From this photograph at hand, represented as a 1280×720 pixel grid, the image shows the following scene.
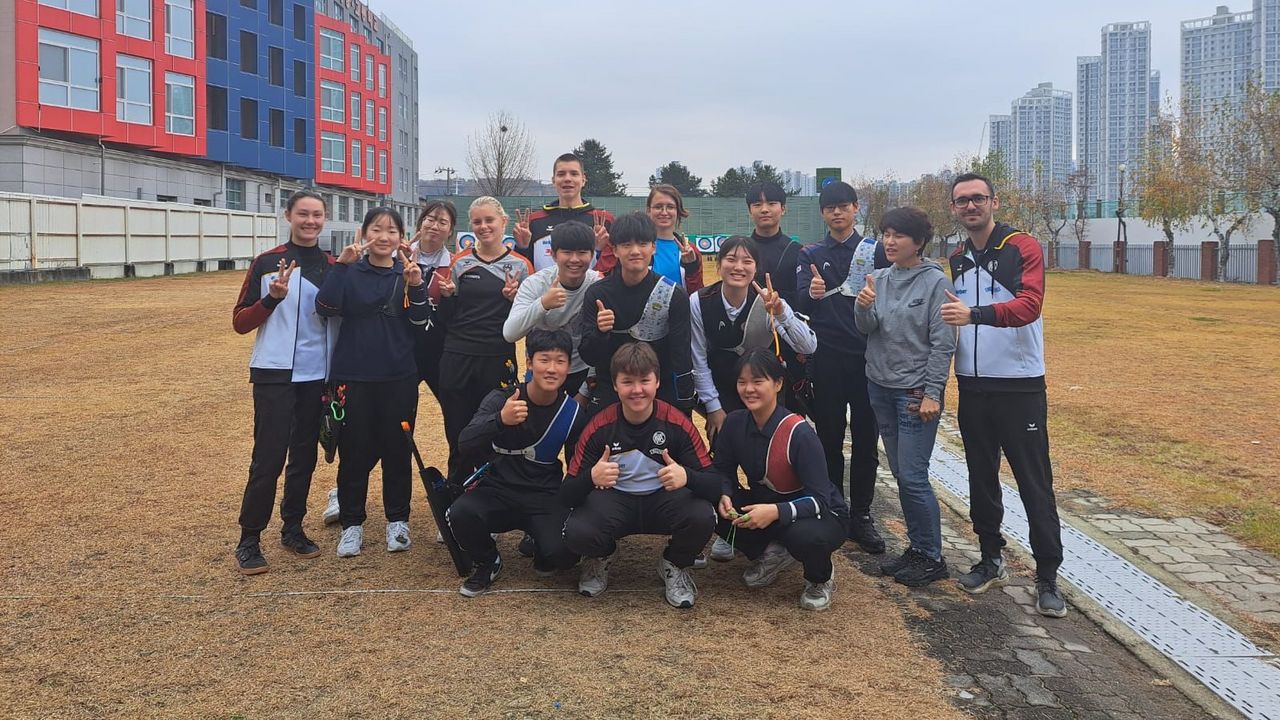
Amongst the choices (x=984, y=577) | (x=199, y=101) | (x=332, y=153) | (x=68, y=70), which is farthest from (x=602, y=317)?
(x=332, y=153)

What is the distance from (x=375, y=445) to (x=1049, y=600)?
3.53 metres

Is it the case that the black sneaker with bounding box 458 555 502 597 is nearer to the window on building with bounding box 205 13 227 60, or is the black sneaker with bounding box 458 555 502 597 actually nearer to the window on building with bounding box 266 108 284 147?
the window on building with bounding box 205 13 227 60

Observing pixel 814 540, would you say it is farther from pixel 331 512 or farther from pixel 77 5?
pixel 77 5

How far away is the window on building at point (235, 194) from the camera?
1694 inches

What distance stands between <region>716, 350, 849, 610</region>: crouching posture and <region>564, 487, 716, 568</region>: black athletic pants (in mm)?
143

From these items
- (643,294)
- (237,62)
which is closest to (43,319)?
(643,294)

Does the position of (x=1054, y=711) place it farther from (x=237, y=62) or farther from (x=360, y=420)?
(x=237, y=62)

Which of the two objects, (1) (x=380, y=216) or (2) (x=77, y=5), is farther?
(2) (x=77, y=5)

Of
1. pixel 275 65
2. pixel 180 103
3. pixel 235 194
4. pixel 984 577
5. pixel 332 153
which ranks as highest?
pixel 275 65

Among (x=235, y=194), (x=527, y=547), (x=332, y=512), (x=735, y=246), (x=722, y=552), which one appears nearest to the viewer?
(x=735, y=246)

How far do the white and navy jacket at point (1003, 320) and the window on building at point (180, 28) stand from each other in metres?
38.7

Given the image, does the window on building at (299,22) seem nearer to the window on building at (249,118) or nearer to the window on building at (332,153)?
the window on building at (332,153)

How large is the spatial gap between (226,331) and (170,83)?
24.5m

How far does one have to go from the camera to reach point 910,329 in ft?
16.8
